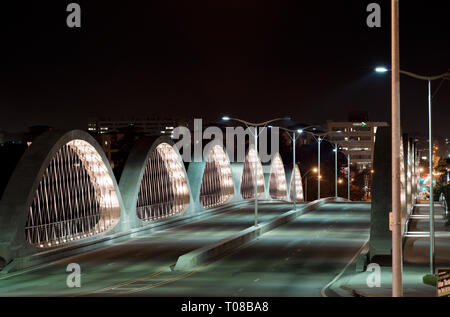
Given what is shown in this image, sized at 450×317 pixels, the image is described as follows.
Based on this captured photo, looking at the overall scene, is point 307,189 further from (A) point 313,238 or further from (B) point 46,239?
(B) point 46,239

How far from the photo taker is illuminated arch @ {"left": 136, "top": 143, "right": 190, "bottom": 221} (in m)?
65.1

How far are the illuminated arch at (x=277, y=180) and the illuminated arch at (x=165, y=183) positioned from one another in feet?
169

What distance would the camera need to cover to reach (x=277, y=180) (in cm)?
12344

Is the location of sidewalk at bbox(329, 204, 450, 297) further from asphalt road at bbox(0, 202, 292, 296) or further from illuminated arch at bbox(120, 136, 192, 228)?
illuminated arch at bbox(120, 136, 192, 228)

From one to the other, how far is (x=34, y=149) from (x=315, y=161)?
146 m

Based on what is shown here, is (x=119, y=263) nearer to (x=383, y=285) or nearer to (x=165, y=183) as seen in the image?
(x=383, y=285)

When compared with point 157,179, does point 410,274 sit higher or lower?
lower

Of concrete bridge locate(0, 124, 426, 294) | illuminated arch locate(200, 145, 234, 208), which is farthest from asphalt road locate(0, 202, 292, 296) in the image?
illuminated arch locate(200, 145, 234, 208)

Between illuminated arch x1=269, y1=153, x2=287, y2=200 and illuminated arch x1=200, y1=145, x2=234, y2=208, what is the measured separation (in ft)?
97.5

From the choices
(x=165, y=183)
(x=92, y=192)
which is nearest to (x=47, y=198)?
(x=92, y=192)

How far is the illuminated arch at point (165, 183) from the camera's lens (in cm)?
6512

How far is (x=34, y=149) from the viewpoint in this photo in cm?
3922

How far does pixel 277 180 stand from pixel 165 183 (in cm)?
5695
